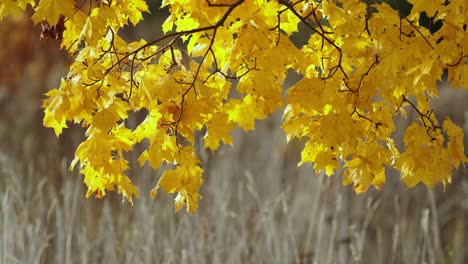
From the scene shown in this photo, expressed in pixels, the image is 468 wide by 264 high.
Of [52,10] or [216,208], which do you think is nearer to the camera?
[52,10]

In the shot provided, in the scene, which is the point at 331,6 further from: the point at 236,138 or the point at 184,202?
the point at 236,138

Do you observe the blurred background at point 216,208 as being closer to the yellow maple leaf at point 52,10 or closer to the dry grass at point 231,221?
the dry grass at point 231,221

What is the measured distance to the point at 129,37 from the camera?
19.6 ft

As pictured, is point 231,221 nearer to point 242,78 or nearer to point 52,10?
point 242,78

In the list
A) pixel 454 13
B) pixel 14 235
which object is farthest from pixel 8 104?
pixel 454 13

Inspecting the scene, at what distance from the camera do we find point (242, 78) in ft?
4.79

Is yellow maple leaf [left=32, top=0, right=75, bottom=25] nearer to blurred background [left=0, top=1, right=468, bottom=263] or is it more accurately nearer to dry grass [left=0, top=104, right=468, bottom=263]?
blurred background [left=0, top=1, right=468, bottom=263]

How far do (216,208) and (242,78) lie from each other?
4.73ft

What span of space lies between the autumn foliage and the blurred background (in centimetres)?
14

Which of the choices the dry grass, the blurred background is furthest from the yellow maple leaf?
the dry grass

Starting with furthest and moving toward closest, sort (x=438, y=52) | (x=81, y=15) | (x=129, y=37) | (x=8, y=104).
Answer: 1. (x=129, y=37)
2. (x=8, y=104)
3. (x=81, y=15)
4. (x=438, y=52)

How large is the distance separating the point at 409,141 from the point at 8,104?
3848mm

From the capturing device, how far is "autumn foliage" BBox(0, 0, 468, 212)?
1.36 meters

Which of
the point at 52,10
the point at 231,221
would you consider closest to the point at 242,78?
the point at 52,10
